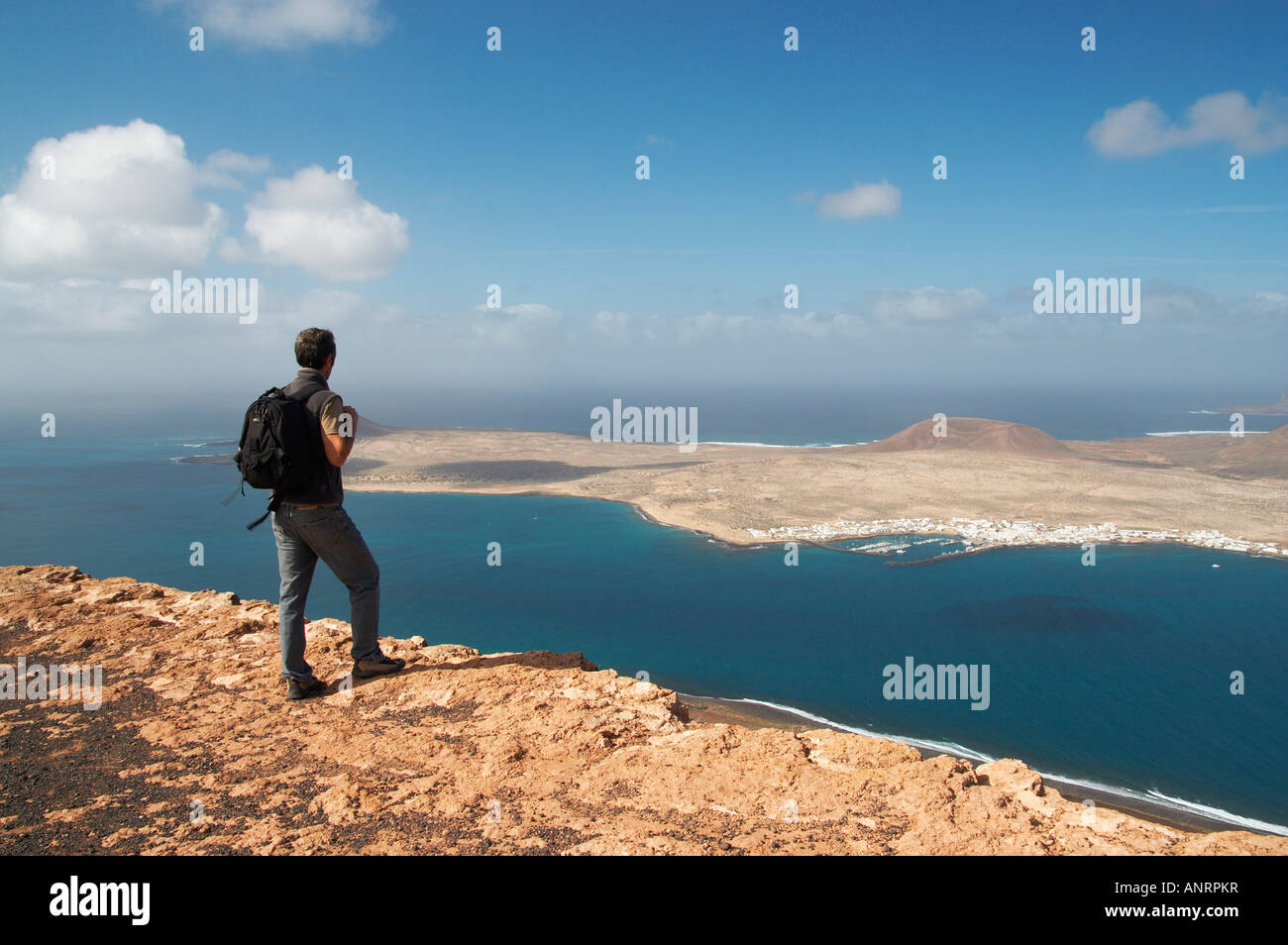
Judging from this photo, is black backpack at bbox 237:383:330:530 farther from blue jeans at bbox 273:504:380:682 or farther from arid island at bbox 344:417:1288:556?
arid island at bbox 344:417:1288:556

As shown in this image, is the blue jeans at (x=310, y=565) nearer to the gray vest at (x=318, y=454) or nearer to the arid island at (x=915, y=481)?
the gray vest at (x=318, y=454)

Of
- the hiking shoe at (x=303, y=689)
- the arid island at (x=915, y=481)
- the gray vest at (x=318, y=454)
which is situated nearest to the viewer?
the gray vest at (x=318, y=454)

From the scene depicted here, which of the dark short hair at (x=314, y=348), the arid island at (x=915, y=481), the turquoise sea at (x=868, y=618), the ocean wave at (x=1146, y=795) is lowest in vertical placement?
the ocean wave at (x=1146, y=795)

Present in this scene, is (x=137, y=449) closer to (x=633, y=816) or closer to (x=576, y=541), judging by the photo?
(x=576, y=541)

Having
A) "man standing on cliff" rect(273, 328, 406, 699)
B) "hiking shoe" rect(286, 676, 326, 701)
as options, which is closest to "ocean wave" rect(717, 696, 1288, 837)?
"hiking shoe" rect(286, 676, 326, 701)

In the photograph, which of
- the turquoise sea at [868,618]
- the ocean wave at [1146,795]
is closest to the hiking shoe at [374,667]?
the ocean wave at [1146,795]

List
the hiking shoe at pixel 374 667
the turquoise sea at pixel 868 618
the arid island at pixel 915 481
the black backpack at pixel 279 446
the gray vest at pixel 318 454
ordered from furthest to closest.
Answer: the arid island at pixel 915 481
the turquoise sea at pixel 868 618
the hiking shoe at pixel 374 667
the gray vest at pixel 318 454
the black backpack at pixel 279 446

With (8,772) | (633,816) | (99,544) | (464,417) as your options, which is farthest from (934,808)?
(464,417)
